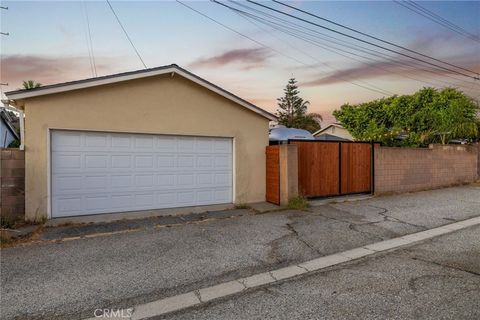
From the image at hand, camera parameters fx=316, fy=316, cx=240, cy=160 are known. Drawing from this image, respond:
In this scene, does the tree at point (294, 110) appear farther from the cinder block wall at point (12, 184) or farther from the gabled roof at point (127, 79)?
the cinder block wall at point (12, 184)

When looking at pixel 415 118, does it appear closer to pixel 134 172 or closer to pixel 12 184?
pixel 134 172

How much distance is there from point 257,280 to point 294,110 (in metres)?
43.1

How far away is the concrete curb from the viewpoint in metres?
3.67

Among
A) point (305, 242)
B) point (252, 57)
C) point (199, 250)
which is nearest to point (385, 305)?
point (305, 242)

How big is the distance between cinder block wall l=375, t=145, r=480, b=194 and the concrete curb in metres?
5.84

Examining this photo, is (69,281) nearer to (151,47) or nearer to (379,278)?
(379,278)

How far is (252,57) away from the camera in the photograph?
14.7 m

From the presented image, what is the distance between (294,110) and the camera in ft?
151

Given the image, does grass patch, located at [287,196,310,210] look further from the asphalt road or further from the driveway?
the asphalt road

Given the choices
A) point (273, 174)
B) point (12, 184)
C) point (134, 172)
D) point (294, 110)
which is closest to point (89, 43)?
point (134, 172)

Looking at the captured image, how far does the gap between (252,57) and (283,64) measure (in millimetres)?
1743

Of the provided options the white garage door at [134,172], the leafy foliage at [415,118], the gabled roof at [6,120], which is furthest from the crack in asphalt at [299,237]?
the gabled roof at [6,120]

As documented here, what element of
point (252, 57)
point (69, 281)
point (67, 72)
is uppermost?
point (252, 57)

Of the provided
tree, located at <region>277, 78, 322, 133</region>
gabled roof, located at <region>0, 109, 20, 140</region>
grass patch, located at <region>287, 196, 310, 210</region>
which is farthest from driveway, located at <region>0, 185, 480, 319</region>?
tree, located at <region>277, 78, 322, 133</region>
